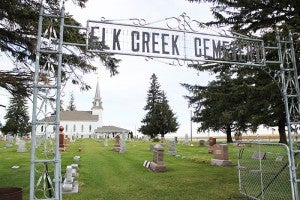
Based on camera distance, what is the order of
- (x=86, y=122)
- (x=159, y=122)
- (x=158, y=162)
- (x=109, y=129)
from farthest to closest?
(x=86, y=122), (x=109, y=129), (x=159, y=122), (x=158, y=162)

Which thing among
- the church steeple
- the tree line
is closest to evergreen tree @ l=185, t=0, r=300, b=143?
the tree line

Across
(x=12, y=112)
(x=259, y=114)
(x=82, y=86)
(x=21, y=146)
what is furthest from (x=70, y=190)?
(x=12, y=112)

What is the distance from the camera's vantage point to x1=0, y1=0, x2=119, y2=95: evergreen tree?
390 inches

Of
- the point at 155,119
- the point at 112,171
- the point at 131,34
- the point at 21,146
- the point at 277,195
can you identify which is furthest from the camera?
the point at 155,119

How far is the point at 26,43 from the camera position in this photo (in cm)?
1083

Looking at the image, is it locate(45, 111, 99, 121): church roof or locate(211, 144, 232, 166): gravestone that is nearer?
locate(211, 144, 232, 166): gravestone

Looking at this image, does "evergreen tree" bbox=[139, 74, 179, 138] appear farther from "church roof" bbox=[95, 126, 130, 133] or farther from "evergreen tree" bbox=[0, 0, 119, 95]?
"evergreen tree" bbox=[0, 0, 119, 95]

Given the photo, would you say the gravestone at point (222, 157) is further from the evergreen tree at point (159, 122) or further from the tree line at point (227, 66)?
the evergreen tree at point (159, 122)

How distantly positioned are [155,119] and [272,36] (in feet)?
164

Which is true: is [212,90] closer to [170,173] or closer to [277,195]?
[170,173]

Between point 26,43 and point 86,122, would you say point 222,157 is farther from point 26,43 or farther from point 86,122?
point 86,122

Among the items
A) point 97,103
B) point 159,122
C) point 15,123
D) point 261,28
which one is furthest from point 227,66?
point 97,103

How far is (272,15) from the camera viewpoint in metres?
11.5

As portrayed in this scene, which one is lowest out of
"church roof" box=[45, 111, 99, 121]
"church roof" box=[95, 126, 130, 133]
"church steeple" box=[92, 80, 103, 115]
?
"church roof" box=[95, 126, 130, 133]
